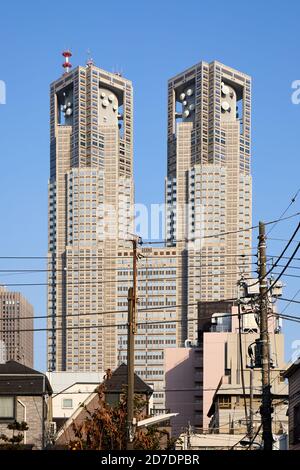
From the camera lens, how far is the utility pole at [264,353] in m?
40.5

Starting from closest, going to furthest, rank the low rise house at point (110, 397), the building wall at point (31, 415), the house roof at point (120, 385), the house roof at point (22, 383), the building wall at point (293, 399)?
the building wall at point (293, 399) → the house roof at point (22, 383) → the building wall at point (31, 415) → the low rise house at point (110, 397) → the house roof at point (120, 385)

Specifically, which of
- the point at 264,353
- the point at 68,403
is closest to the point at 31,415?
the point at 264,353

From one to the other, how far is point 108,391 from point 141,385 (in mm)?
4185

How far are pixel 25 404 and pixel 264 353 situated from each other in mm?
36631

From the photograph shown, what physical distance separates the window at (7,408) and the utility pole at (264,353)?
3542 cm

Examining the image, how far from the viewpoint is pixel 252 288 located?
5381 centimetres

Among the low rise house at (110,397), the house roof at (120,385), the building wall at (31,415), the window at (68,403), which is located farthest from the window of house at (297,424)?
the window at (68,403)

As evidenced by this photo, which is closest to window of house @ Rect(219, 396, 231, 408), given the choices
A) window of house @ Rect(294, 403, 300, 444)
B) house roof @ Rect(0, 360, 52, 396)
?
house roof @ Rect(0, 360, 52, 396)

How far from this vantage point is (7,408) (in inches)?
2950

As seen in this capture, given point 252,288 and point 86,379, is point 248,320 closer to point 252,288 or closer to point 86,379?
point 86,379

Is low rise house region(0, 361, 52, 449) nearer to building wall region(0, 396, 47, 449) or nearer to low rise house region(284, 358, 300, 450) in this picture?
building wall region(0, 396, 47, 449)

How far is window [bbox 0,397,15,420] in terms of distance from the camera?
74.7 metres

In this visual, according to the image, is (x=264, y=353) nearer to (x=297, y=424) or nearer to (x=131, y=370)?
(x=131, y=370)

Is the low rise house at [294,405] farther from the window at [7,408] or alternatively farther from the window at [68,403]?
the window at [68,403]
